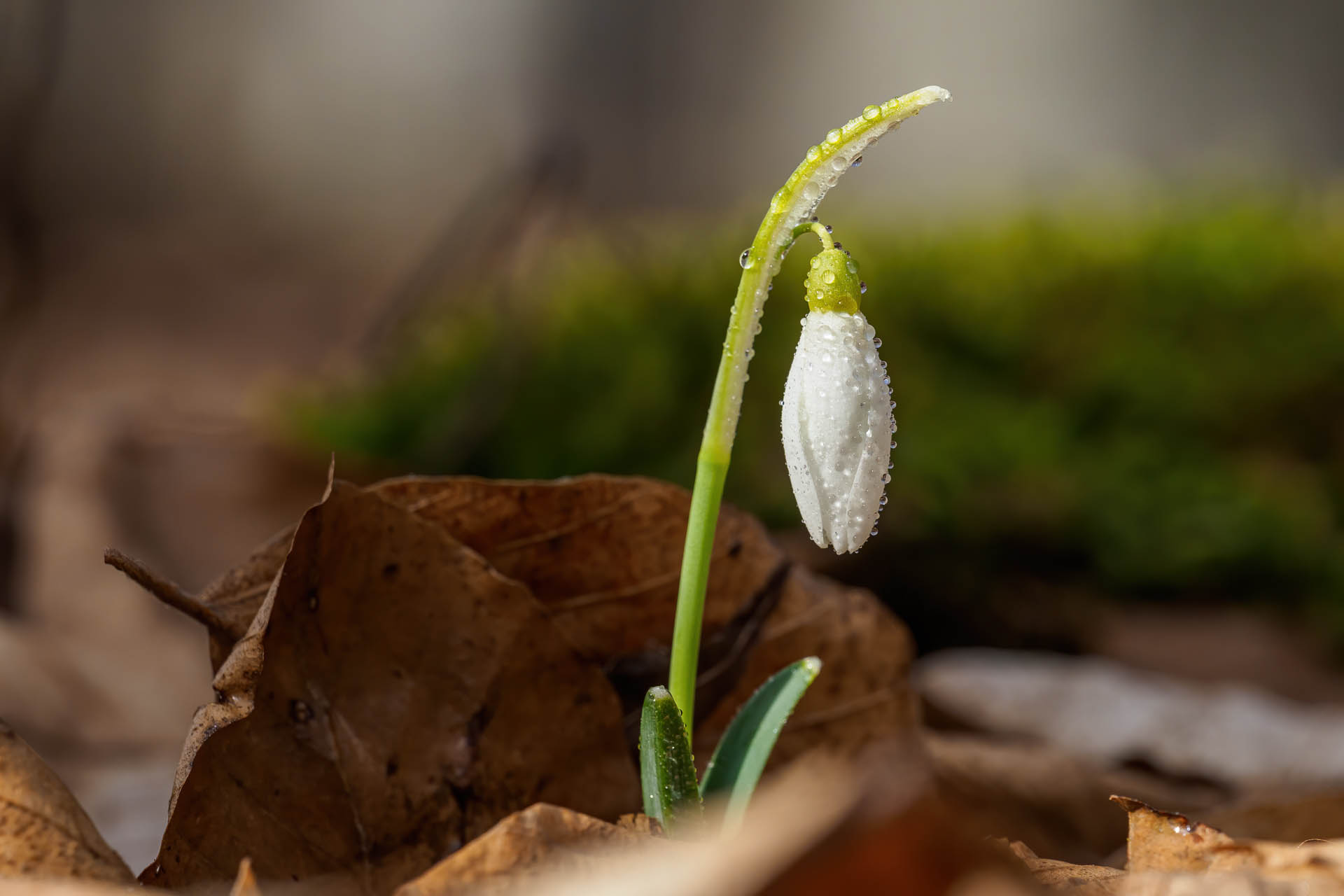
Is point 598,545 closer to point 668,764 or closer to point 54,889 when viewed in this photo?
point 668,764

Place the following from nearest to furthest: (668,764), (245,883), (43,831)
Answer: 1. (245,883)
2. (43,831)
3. (668,764)

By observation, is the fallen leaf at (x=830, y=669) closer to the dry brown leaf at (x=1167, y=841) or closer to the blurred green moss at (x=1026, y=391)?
the dry brown leaf at (x=1167, y=841)

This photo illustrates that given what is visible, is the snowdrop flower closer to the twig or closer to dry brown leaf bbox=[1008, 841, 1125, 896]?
dry brown leaf bbox=[1008, 841, 1125, 896]

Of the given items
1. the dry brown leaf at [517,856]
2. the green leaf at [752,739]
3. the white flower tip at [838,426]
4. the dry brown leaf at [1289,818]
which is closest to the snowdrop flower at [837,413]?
the white flower tip at [838,426]

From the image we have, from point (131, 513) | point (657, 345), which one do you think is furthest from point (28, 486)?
point (657, 345)

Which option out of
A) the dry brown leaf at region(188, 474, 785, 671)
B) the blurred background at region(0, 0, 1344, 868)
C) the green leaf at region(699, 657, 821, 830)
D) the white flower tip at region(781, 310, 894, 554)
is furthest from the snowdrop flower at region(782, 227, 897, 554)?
the blurred background at region(0, 0, 1344, 868)

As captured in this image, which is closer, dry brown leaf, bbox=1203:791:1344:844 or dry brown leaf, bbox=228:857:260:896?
dry brown leaf, bbox=228:857:260:896

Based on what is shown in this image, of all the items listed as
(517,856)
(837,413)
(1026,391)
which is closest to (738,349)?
(837,413)

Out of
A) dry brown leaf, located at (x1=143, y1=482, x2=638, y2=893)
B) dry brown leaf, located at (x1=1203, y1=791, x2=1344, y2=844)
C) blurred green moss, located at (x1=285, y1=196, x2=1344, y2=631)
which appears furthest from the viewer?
blurred green moss, located at (x1=285, y1=196, x2=1344, y2=631)
